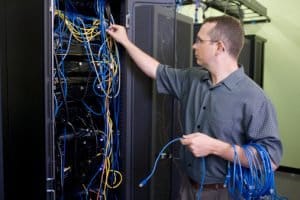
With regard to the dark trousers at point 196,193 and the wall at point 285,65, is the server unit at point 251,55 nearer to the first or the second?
the wall at point 285,65

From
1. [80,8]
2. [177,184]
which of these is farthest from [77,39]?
[177,184]

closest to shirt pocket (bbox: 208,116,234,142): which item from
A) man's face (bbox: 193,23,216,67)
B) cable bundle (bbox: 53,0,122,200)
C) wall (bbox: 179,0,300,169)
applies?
man's face (bbox: 193,23,216,67)

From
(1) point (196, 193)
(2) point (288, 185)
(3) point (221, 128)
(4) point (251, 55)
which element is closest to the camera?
(3) point (221, 128)

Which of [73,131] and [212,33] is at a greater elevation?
[212,33]

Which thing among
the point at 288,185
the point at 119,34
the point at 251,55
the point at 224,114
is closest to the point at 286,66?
the point at 251,55

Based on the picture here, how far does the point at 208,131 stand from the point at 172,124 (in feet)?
0.96

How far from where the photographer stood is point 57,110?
1373mm

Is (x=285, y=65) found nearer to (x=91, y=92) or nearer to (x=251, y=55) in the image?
(x=251, y=55)

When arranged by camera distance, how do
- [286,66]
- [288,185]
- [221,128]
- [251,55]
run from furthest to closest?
[286,66] → [288,185] → [251,55] → [221,128]

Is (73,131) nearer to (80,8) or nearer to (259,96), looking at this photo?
(80,8)

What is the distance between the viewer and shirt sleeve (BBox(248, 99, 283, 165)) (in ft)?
4.23

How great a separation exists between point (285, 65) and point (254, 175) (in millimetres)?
2799

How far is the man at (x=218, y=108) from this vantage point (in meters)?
1.30

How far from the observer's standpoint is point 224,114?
4.49 feet
